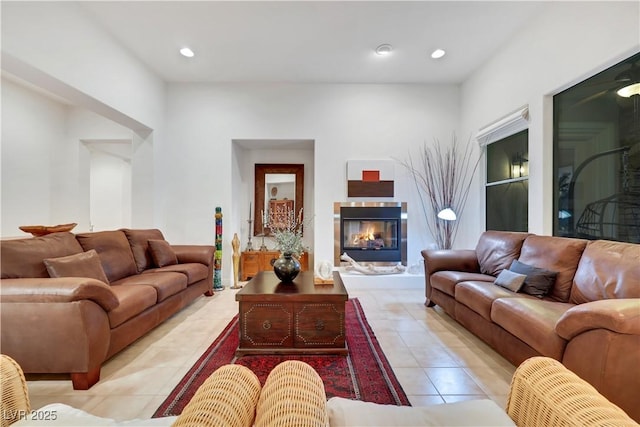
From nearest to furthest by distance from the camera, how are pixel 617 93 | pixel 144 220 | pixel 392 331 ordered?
pixel 617 93 → pixel 392 331 → pixel 144 220

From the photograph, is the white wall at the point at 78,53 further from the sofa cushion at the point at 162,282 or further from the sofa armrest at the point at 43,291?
the sofa cushion at the point at 162,282

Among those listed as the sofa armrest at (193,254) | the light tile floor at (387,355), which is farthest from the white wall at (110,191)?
the light tile floor at (387,355)

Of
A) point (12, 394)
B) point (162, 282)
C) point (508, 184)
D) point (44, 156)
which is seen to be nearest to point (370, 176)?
point (508, 184)

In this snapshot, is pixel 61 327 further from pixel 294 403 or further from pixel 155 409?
pixel 294 403

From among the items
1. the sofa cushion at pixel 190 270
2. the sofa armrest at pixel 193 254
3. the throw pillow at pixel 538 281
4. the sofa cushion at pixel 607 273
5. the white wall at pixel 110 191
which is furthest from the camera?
the white wall at pixel 110 191

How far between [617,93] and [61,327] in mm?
4247

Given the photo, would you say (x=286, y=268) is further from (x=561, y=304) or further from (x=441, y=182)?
(x=441, y=182)

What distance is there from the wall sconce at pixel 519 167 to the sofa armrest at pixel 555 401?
10.1 feet

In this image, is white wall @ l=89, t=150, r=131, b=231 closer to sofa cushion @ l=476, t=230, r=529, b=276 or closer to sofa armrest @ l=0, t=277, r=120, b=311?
sofa armrest @ l=0, t=277, r=120, b=311

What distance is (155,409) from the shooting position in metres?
1.59

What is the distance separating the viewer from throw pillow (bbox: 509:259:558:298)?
2235mm

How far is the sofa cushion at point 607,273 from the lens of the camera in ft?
5.71

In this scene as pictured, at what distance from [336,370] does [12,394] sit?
162 cm

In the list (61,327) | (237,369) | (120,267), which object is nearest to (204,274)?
(120,267)
